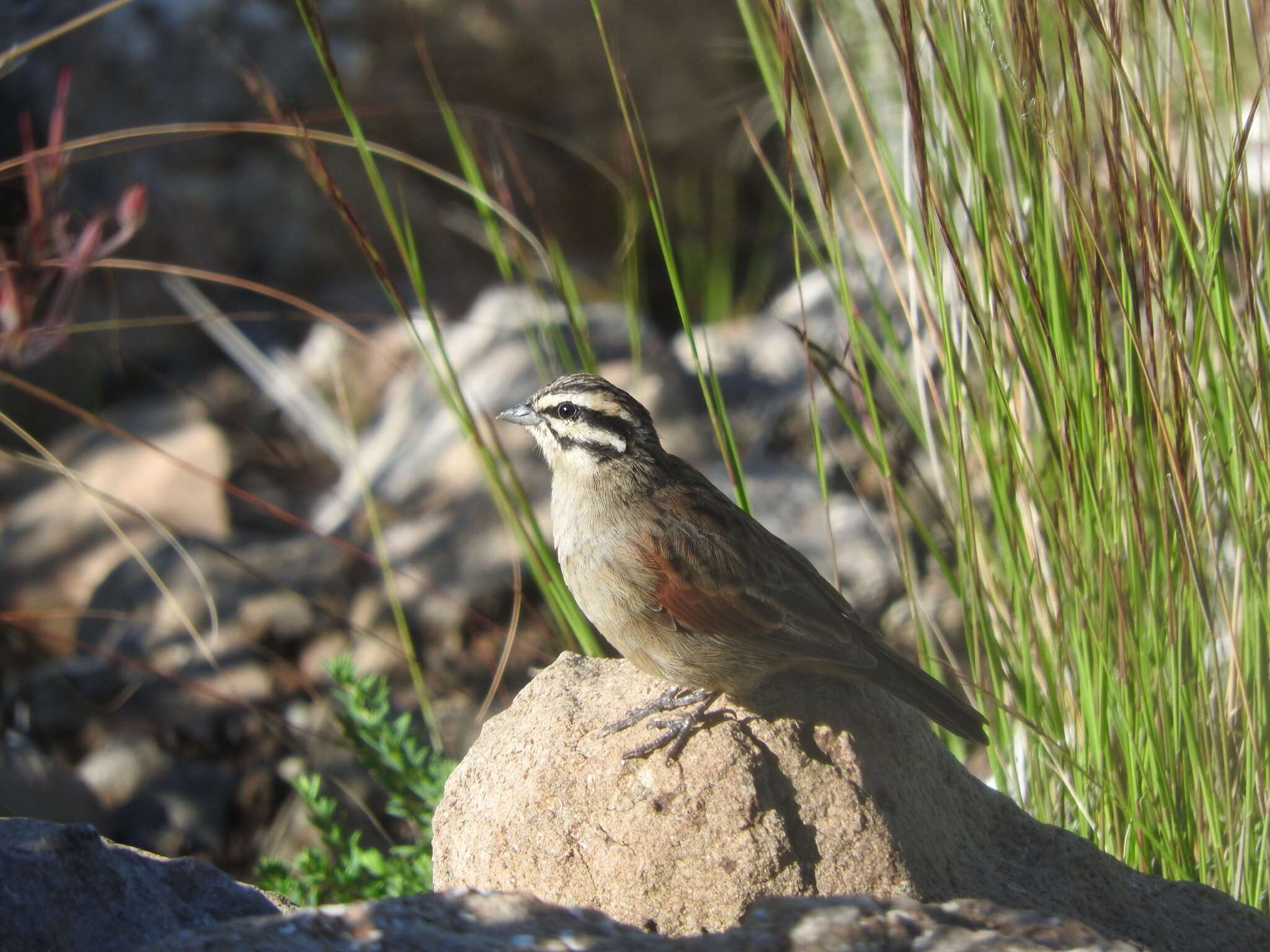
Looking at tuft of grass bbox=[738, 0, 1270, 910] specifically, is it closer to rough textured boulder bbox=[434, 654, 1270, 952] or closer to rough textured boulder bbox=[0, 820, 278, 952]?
rough textured boulder bbox=[434, 654, 1270, 952]

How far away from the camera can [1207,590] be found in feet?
11.8

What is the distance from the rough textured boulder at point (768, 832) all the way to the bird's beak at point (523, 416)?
1081 millimetres

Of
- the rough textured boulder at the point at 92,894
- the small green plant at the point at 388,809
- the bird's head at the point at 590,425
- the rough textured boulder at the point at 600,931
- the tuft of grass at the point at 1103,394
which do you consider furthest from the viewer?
the small green plant at the point at 388,809

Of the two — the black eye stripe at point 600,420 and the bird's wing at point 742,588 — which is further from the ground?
the black eye stripe at point 600,420

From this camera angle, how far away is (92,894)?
8.81ft

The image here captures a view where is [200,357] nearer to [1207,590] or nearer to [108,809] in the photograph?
[108,809]

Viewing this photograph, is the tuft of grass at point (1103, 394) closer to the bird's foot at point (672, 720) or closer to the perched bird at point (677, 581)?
the perched bird at point (677, 581)

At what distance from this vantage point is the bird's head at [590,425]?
13.9 feet

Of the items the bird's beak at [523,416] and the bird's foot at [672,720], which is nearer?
the bird's foot at [672,720]

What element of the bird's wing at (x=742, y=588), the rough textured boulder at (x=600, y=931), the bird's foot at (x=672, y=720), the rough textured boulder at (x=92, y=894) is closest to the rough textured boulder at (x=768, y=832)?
the bird's foot at (x=672, y=720)

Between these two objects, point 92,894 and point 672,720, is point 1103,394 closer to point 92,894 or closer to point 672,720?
point 672,720

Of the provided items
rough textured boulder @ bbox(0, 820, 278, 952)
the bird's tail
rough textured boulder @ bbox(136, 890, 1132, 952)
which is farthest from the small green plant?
rough textured boulder @ bbox(136, 890, 1132, 952)

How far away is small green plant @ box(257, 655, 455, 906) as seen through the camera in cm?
→ 435

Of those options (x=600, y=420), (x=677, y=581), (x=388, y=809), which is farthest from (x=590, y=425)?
(x=388, y=809)
